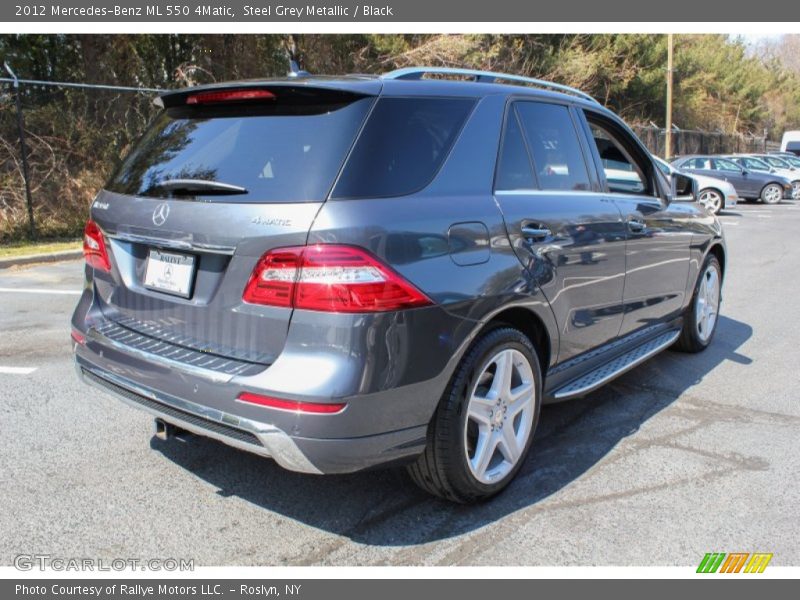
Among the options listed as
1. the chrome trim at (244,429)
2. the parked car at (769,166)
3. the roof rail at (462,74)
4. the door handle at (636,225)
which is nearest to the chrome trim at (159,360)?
the chrome trim at (244,429)

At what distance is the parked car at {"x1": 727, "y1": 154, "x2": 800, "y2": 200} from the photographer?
878 inches

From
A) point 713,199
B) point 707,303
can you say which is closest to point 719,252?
point 707,303

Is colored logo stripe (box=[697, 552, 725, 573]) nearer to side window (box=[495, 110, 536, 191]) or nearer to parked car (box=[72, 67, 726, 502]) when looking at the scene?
parked car (box=[72, 67, 726, 502])

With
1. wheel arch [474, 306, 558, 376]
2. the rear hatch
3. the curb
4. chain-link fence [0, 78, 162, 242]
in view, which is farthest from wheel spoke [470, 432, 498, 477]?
chain-link fence [0, 78, 162, 242]

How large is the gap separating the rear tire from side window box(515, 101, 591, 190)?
6.29 feet

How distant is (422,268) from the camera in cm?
257

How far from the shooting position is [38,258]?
9.31m

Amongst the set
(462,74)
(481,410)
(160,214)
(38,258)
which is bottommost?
(38,258)

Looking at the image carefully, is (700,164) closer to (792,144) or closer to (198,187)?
(792,144)

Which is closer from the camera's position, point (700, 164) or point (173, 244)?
point (173, 244)

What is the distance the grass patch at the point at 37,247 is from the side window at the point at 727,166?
18.9m

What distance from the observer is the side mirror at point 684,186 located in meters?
5.00

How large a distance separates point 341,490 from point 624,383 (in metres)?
2.41

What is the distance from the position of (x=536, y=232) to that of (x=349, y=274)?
113 cm
